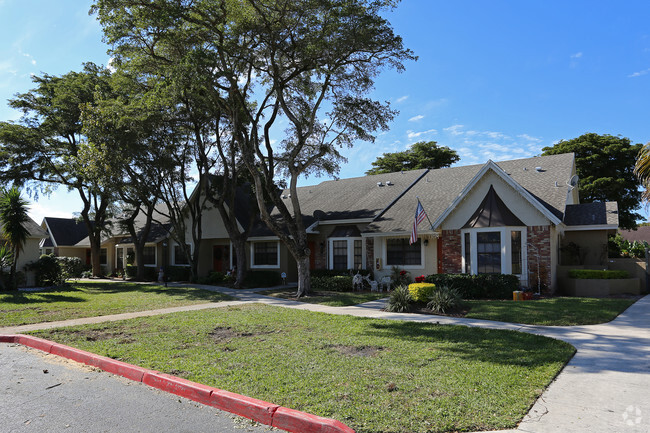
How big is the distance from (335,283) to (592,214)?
11478mm

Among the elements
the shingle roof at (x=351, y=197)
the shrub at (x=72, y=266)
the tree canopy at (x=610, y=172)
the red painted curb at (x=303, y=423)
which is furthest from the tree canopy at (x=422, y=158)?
the red painted curb at (x=303, y=423)

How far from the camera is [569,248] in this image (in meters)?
19.4

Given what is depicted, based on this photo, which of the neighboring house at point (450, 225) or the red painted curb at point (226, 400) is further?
the neighboring house at point (450, 225)

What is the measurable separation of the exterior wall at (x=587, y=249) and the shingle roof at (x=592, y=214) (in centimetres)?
→ 107

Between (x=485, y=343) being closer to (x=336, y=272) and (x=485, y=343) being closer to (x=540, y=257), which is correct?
(x=540, y=257)

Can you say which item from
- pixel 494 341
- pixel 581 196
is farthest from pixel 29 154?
pixel 581 196

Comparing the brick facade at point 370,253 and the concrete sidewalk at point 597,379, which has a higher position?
the brick facade at point 370,253

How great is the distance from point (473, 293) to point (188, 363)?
38.9 feet

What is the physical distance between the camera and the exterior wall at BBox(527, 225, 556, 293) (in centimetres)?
1666

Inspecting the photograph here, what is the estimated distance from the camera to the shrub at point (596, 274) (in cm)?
1662

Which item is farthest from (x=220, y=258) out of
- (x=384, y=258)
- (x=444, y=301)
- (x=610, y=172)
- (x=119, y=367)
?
(x=610, y=172)

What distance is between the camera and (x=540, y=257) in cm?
1677

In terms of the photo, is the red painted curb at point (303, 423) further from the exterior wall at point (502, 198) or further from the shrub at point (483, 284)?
the exterior wall at point (502, 198)

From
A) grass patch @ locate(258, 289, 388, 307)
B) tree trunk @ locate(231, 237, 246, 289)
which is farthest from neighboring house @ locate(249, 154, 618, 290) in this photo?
grass patch @ locate(258, 289, 388, 307)
